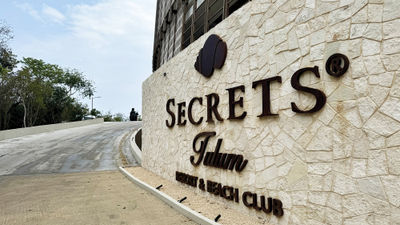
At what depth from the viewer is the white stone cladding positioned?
3.22 metres

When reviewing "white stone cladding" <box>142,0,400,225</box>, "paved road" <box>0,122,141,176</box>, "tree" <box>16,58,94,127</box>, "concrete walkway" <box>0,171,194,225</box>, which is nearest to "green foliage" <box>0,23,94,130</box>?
"tree" <box>16,58,94,127</box>

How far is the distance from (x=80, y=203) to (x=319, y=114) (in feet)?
19.9

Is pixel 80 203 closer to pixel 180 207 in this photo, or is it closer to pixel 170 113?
pixel 180 207

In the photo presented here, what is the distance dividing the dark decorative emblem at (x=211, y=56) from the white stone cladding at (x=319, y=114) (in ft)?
0.67

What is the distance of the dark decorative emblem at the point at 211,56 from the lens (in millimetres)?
6242

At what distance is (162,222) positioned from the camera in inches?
208

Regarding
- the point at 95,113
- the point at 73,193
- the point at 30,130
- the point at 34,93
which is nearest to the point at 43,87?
the point at 34,93

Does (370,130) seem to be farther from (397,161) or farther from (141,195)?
(141,195)

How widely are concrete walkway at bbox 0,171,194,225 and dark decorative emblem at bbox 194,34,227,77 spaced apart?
3.50m

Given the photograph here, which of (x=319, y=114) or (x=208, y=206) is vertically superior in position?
(x=319, y=114)

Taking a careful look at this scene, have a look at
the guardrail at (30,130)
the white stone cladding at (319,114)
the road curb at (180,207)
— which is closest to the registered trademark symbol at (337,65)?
the white stone cladding at (319,114)

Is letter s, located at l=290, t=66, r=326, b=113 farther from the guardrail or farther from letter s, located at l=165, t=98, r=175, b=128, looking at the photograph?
the guardrail

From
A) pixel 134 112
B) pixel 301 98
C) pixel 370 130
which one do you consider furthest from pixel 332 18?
pixel 134 112

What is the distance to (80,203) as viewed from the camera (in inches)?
267
